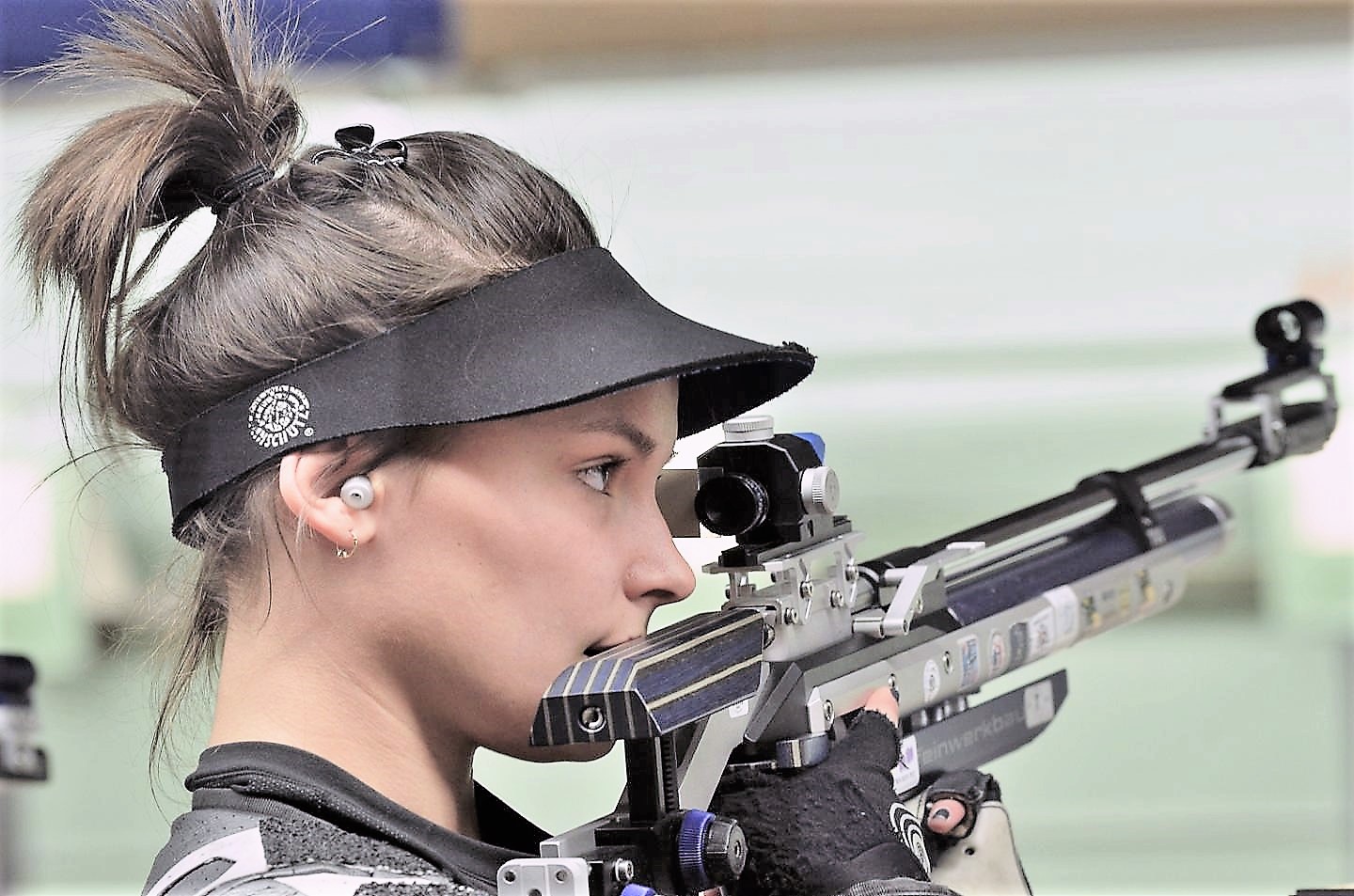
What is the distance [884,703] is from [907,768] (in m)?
0.08

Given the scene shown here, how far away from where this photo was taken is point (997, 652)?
1.21m

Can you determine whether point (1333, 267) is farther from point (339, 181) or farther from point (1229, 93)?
point (339, 181)

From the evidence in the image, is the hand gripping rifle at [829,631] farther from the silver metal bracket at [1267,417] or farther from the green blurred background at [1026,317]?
the green blurred background at [1026,317]

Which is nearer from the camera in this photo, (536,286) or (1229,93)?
(536,286)

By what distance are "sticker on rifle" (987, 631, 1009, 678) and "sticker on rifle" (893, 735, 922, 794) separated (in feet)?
0.33

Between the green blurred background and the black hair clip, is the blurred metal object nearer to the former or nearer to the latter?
the black hair clip

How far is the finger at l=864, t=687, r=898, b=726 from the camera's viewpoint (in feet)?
3.44

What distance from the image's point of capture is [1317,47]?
323cm

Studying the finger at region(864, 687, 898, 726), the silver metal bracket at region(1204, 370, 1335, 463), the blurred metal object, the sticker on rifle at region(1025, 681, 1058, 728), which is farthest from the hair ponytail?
the silver metal bracket at region(1204, 370, 1335, 463)

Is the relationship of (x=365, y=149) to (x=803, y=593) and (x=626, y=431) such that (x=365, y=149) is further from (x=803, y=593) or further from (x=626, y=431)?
(x=803, y=593)

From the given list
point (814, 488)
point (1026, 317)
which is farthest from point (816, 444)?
point (1026, 317)

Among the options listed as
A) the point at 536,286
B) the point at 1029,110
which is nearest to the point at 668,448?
the point at 536,286

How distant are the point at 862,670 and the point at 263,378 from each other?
1.33 feet

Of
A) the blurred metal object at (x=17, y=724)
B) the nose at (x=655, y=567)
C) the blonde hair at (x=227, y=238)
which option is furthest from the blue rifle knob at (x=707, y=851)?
the blurred metal object at (x=17, y=724)
